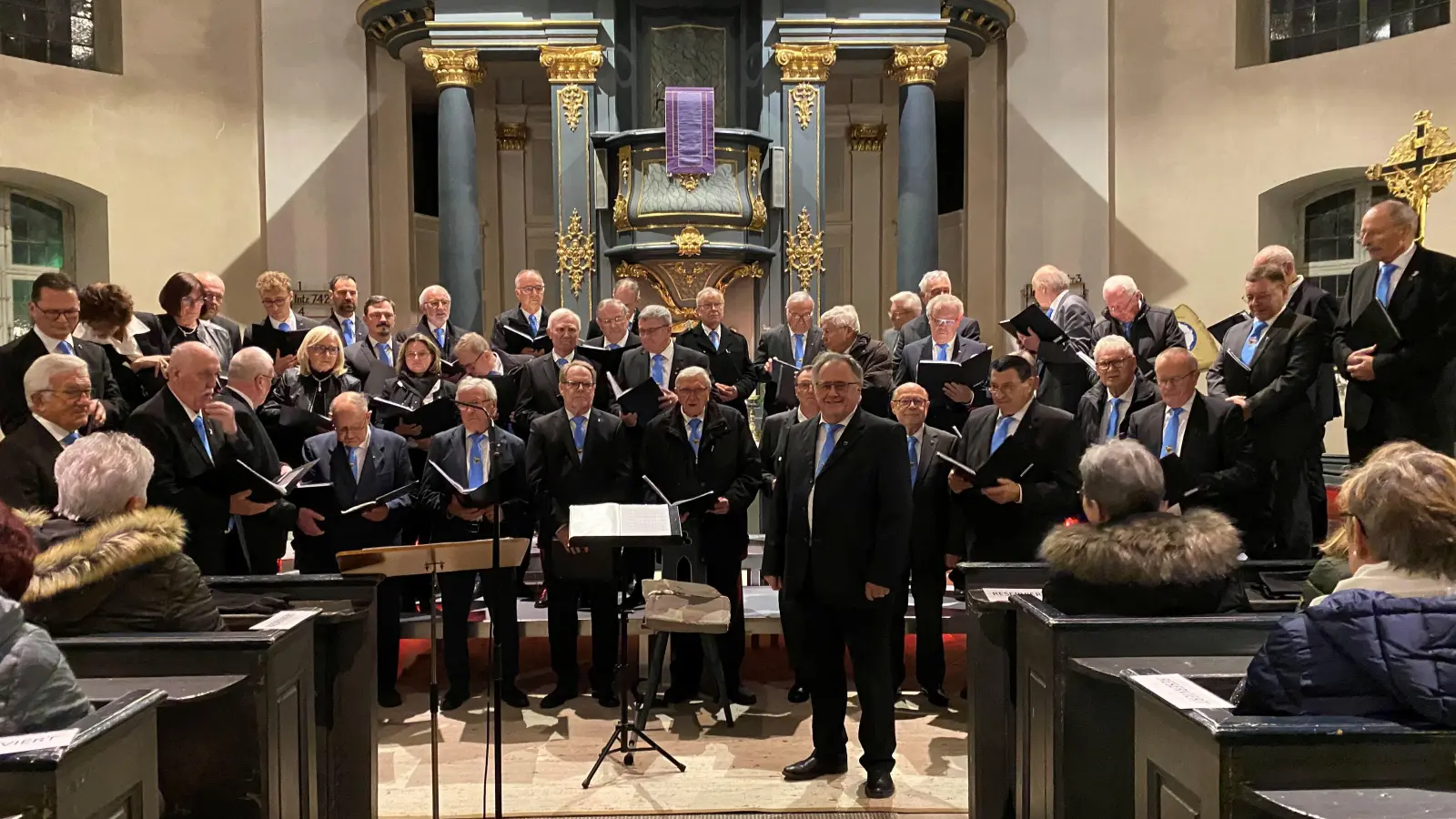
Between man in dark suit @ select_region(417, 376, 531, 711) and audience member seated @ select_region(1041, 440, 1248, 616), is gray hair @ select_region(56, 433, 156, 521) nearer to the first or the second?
man in dark suit @ select_region(417, 376, 531, 711)

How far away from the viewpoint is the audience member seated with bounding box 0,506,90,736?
85.0 inches

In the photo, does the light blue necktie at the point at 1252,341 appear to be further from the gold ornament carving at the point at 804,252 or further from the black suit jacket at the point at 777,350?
the gold ornament carving at the point at 804,252

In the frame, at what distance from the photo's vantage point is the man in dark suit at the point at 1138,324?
6.18 meters

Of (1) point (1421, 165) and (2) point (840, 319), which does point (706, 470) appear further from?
(1) point (1421, 165)

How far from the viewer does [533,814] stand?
162 inches

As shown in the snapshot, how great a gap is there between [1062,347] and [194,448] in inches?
161

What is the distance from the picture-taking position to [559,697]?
5.38 metres

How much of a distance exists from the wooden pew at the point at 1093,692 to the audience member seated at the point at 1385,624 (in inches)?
27.4

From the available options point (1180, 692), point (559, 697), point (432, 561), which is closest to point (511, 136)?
point (559, 697)

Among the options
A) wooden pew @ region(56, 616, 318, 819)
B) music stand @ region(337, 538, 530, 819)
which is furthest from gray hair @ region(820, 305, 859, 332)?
wooden pew @ region(56, 616, 318, 819)

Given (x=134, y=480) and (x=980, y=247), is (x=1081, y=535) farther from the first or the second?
(x=980, y=247)

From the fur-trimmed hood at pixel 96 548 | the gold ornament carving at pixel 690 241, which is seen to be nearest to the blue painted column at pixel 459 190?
the gold ornament carving at pixel 690 241

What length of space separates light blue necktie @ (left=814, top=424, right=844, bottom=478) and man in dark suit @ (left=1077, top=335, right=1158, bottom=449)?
49.1 inches

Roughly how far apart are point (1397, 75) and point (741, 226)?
561 cm
